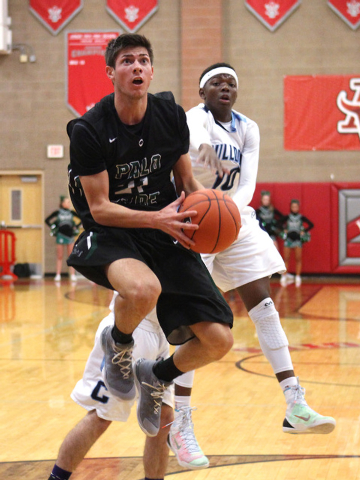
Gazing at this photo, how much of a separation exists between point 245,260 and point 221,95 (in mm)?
1025

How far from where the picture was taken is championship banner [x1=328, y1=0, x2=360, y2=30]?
14961 mm

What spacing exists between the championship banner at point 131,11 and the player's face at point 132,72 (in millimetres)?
13177

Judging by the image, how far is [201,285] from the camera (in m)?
3.05

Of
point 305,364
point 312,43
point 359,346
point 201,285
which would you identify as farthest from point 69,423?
point 312,43

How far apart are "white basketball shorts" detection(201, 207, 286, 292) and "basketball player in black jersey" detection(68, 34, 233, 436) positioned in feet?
2.57

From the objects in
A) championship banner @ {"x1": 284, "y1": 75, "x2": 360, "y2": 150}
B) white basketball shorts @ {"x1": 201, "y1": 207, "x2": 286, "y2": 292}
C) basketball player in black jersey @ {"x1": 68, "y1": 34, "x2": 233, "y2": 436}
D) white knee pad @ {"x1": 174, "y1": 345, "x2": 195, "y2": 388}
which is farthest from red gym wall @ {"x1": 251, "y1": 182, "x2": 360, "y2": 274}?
basketball player in black jersey @ {"x1": 68, "y1": 34, "x2": 233, "y2": 436}

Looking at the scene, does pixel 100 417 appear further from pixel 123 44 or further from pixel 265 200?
pixel 265 200

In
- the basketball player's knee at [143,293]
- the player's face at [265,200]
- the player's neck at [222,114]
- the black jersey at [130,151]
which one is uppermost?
the player's neck at [222,114]

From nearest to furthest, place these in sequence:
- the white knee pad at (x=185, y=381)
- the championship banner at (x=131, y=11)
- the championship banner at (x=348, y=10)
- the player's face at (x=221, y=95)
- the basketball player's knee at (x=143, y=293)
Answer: the basketball player's knee at (x=143, y=293)
the white knee pad at (x=185, y=381)
the player's face at (x=221, y=95)
the championship banner at (x=348, y=10)
the championship banner at (x=131, y=11)

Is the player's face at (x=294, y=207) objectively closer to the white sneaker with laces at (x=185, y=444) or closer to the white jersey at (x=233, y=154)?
the white jersey at (x=233, y=154)

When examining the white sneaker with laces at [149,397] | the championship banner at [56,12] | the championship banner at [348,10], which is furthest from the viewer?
the championship banner at [56,12]

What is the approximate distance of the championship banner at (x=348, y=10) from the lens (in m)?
15.0

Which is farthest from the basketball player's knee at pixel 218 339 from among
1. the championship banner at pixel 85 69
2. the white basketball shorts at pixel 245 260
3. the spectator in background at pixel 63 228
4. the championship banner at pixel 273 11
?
the championship banner at pixel 273 11

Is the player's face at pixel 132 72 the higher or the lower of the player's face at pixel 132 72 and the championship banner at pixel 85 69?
the lower
